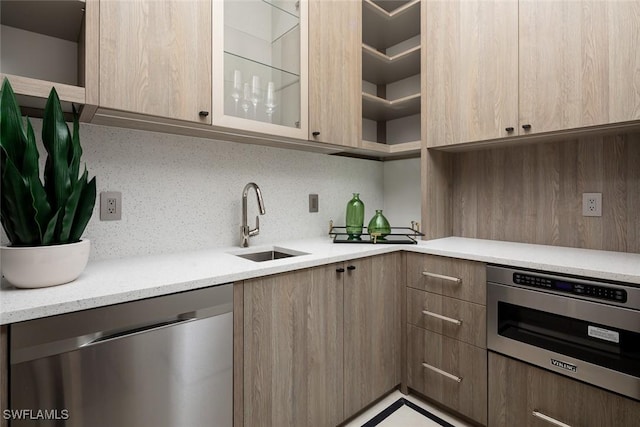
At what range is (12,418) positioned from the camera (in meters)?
0.79

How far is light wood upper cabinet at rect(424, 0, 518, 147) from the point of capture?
5.18 ft

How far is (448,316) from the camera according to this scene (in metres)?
1.59

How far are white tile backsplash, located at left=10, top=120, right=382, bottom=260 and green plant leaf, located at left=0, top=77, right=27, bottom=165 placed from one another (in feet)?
1.37

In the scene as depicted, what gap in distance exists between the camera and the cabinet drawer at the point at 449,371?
1.48 m

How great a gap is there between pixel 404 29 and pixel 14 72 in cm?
218

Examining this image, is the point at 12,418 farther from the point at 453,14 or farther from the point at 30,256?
the point at 453,14

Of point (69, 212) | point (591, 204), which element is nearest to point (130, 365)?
point (69, 212)

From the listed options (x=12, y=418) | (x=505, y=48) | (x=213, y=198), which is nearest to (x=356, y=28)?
(x=505, y=48)

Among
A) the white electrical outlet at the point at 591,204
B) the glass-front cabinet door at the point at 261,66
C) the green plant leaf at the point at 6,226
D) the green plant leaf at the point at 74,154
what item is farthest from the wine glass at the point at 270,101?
the white electrical outlet at the point at 591,204

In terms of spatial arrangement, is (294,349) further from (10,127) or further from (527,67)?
(527,67)

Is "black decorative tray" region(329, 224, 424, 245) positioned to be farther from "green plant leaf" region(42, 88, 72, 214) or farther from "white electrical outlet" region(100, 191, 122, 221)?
"green plant leaf" region(42, 88, 72, 214)

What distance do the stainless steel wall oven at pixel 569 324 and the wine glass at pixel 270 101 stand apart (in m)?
1.27

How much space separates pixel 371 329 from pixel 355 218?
677mm

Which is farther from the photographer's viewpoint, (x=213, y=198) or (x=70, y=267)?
(x=213, y=198)
